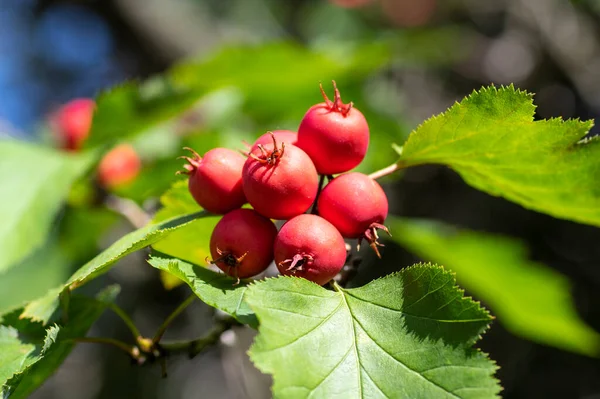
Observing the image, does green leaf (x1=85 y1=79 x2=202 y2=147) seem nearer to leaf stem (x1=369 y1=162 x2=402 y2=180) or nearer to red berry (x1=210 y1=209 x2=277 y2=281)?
leaf stem (x1=369 y1=162 x2=402 y2=180)

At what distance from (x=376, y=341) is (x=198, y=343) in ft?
1.97

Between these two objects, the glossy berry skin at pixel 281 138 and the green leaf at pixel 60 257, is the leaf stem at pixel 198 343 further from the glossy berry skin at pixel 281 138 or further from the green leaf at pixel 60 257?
the green leaf at pixel 60 257

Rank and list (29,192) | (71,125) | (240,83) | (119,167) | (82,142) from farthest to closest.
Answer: (71,125)
(240,83)
(119,167)
(82,142)
(29,192)

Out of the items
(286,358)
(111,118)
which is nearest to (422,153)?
(286,358)

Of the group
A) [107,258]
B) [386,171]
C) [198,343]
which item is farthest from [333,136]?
[198,343]

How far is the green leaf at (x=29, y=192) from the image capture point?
212cm

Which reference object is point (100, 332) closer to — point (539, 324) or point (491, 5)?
point (539, 324)

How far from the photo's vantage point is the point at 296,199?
4.37 feet

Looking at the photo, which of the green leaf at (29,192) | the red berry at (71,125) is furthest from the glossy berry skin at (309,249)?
Result: the red berry at (71,125)

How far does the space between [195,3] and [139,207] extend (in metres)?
4.69

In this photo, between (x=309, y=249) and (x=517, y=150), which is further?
(x=517, y=150)

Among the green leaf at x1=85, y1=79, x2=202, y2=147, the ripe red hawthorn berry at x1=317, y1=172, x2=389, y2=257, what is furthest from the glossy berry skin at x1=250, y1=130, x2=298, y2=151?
the green leaf at x1=85, y1=79, x2=202, y2=147

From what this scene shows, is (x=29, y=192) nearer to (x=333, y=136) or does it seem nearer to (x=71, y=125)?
(x=71, y=125)

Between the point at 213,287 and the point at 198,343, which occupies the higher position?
the point at 213,287
